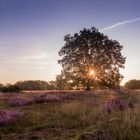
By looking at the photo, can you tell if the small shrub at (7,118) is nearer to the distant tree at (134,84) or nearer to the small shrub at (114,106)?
the small shrub at (114,106)

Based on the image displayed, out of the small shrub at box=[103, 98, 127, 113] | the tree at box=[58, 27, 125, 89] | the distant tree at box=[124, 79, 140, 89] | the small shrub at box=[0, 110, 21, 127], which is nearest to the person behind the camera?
the small shrub at box=[0, 110, 21, 127]

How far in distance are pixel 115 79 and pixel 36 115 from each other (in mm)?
34844

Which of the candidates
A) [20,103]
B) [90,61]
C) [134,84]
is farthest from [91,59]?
[20,103]

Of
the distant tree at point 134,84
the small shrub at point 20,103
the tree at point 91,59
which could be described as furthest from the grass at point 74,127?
the distant tree at point 134,84

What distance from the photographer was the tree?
46.2 m

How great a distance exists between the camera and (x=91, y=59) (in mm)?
46469

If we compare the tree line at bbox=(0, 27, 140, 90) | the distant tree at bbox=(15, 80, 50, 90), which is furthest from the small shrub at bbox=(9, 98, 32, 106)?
the distant tree at bbox=(15, 80, 50, 90)

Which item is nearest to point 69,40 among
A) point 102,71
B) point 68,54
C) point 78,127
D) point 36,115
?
point 68,54

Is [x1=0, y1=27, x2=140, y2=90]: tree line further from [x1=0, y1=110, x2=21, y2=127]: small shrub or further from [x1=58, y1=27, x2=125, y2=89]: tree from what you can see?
[x1=0, y1=110, x2=21, y2=127]: small shrub

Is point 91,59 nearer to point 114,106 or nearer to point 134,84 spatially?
point 134,84

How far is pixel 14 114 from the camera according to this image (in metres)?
12.9

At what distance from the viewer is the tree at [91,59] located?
46.2m

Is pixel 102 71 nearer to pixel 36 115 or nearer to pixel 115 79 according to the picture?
pixel 115 79

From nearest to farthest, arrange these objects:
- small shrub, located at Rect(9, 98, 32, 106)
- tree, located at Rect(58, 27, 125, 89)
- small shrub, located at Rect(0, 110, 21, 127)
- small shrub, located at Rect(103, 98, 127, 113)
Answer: small shrub, located at Rect(0, 110, 21, 127), small shrub, located at Rect(103, 98, 127, 113), small shrub, located at Rect(9, 98, 32, 106), tree, located at Rect(58, 27, 125, 89)
